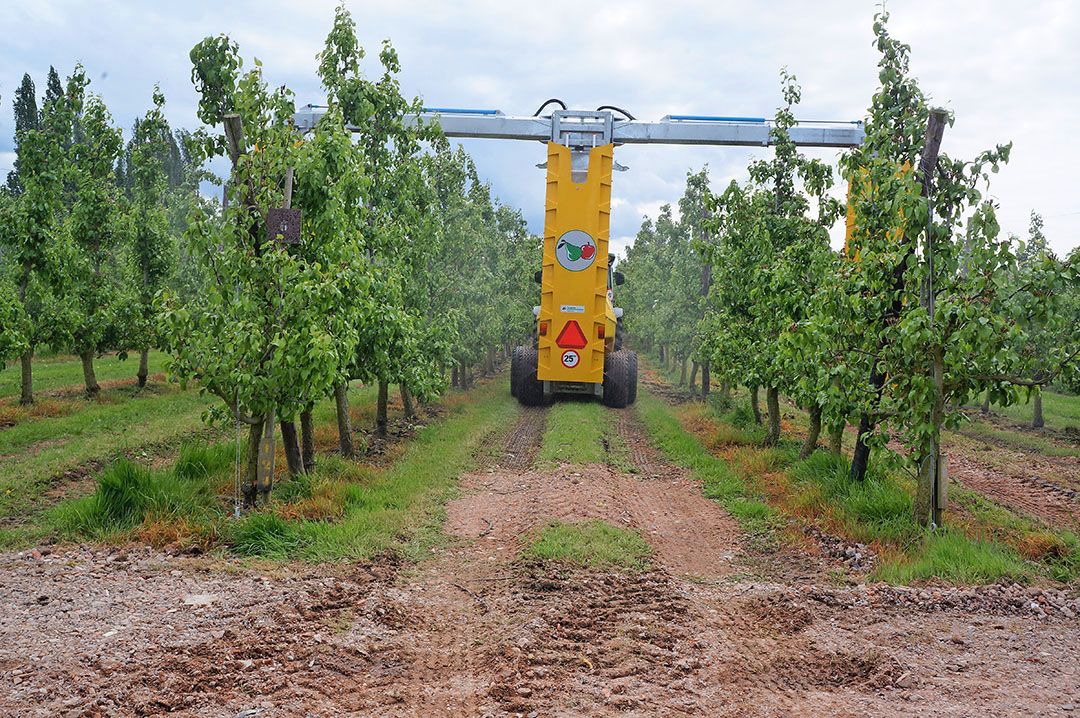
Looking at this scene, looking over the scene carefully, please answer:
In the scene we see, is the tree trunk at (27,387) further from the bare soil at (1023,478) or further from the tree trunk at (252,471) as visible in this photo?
the bare soil at (1023,478)

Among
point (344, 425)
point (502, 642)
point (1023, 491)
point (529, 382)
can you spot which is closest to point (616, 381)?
point (529, 382)

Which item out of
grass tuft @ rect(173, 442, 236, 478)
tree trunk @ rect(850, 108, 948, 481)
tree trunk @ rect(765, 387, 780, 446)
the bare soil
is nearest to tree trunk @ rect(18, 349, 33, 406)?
grass tuft @ rect(173, 442, 236, 478)

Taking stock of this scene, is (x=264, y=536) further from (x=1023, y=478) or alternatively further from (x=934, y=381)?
(x=1023, y=478)

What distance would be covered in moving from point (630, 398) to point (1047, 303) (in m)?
13.3

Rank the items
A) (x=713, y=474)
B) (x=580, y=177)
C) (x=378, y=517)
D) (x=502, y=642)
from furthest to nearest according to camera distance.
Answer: (x=580, y=177)
(x=713, y=474)
(x=378, y=517)
(x=502, y=642)

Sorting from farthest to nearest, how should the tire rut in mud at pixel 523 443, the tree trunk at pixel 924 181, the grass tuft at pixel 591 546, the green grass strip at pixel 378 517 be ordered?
the tire rut in mud at pixel 523 443 → the tree trunk at pixel 924 181 → the green grass strip at pixel 378 517 → the grass tuft at pixel 591 546

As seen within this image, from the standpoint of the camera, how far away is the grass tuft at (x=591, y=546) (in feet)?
24.7

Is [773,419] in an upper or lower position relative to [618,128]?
lower

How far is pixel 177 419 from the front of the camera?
659 inches

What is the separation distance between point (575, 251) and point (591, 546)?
1029cm

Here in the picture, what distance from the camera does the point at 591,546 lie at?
307 inches

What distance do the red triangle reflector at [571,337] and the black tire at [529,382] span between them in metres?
2.50

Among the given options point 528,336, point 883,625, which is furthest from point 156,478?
point 528,336

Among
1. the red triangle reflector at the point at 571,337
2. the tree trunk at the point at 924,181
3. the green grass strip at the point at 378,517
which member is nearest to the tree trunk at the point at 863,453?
the tree trunk at the point at 924,181
